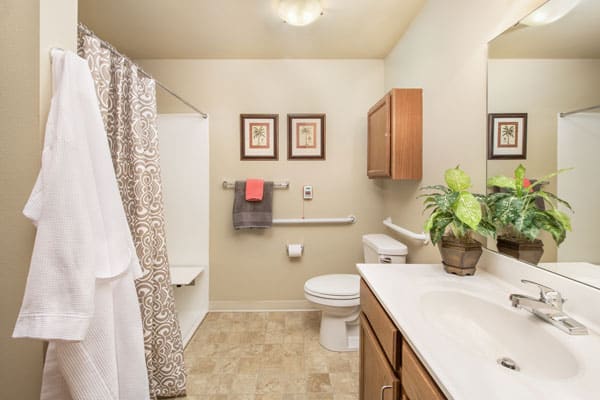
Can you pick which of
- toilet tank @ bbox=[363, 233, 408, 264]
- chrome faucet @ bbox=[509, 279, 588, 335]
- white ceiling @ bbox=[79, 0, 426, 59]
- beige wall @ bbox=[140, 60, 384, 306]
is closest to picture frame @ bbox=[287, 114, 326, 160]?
beige wall @ bbox=[140, 60, 384, 306]

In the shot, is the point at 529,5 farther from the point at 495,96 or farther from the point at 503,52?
the point at 495,96

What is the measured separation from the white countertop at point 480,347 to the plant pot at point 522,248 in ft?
0.39

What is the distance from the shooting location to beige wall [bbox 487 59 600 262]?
0.82 meters

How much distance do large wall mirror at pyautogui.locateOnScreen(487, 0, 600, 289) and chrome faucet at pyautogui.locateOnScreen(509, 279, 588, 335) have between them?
11 centimetres

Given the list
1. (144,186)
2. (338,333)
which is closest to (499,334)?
(338,333)

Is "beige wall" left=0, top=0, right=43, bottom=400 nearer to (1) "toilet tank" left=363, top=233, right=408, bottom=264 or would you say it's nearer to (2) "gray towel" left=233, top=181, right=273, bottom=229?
(2) "gray towel" left=233, top=181, right=273, bottom=229

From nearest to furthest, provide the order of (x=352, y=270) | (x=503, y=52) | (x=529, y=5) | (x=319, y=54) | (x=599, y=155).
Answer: (x=599, y=155), (x=529, y=5), (x=503, y=52), (x=319, y=54), (x=352, y=270)

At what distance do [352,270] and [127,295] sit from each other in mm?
1978

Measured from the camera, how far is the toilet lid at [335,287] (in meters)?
1.80

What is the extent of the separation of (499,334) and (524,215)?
425 millimetres

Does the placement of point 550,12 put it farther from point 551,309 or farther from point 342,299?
point 342,299

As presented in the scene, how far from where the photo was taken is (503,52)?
3.57ft

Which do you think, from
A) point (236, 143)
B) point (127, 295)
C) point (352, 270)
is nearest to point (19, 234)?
point (127, 295)

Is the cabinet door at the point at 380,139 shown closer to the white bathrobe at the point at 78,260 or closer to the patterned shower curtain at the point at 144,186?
the patterned shower curtain at the point at 144,186
